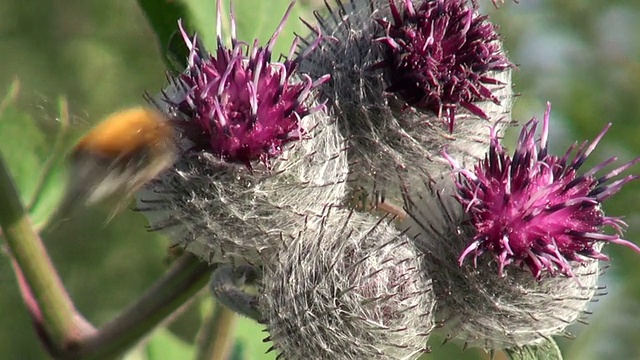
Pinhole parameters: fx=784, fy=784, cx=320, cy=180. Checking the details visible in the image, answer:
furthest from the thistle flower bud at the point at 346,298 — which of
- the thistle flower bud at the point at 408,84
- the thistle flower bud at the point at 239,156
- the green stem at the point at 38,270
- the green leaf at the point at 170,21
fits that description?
the green leaf at the point at 170,21

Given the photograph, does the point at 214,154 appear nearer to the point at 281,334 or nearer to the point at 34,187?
the point at 281,334

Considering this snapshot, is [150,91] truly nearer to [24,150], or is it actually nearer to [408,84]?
[24,150]

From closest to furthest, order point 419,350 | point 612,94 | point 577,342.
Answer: point 419,350 → point 577,342 → point 612,94

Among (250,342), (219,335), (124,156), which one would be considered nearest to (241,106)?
(124,156)

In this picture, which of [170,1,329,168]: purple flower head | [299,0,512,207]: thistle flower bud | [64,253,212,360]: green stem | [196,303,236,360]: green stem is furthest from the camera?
[196,303,236,360]: green stem

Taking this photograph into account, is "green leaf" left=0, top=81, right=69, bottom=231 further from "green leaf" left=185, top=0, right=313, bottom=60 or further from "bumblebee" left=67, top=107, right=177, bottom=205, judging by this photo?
"bumblebee" left=67, top=107, right=177, bottom=205

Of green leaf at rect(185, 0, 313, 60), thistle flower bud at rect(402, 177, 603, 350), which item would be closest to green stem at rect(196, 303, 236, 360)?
thistle flower bud at rect(402, 177, 603, 350)

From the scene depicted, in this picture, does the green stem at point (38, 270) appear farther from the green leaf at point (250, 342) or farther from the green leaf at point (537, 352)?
the green leaf at point (537, 352)

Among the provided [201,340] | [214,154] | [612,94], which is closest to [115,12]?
[612,94]
